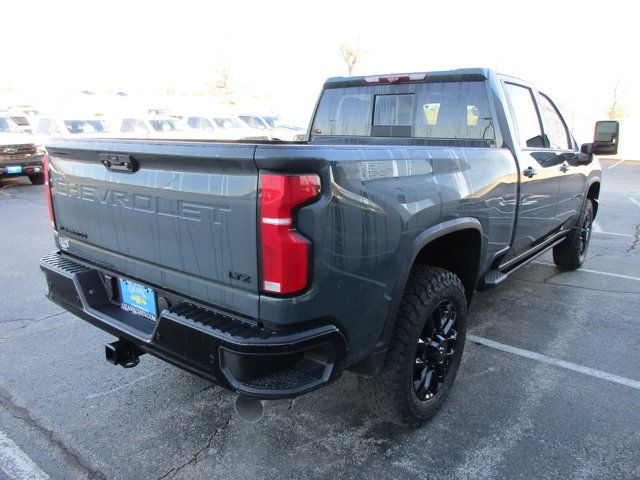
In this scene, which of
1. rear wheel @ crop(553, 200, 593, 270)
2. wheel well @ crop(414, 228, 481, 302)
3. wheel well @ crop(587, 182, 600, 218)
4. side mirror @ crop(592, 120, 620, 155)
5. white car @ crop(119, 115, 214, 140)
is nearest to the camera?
wheel well @ crop(414, 228, 481, 302)

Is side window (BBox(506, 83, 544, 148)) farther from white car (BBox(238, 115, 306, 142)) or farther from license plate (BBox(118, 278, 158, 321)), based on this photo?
white car (BBox(238, 115, 306, 142))

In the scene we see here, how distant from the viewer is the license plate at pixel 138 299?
8.24ft

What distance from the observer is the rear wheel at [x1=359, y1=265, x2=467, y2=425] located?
256cm

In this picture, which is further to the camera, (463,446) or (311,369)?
(463,446)

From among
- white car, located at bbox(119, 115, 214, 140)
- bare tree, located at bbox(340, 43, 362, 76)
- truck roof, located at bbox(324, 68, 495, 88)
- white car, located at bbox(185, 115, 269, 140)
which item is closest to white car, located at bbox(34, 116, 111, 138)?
white car, located at bbox(119, 115, 214, 140)

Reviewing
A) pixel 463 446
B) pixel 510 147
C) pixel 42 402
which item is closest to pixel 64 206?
pixel 42 402

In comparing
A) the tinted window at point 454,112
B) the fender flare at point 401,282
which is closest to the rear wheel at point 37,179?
the tinted window at point 454,112

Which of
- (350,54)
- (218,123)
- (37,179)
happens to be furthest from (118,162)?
(350,54)

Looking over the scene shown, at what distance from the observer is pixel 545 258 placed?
6664 millimetres

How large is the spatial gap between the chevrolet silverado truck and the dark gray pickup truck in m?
10.6

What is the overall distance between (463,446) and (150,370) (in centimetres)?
215

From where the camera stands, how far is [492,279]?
3605mm

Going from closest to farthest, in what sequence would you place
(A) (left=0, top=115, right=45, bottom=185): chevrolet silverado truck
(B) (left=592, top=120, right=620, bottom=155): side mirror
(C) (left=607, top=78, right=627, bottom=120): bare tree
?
(B) (left=592, top=120, right=620, bottom=155): side mirror < (A) (left=0, top=115, right=45, bottom=185): chevrolet silverado truck < (C) (left=607, top=78, right=627, bottom=120): bare tree

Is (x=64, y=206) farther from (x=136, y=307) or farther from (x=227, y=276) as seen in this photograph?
(x=227, y=276)
